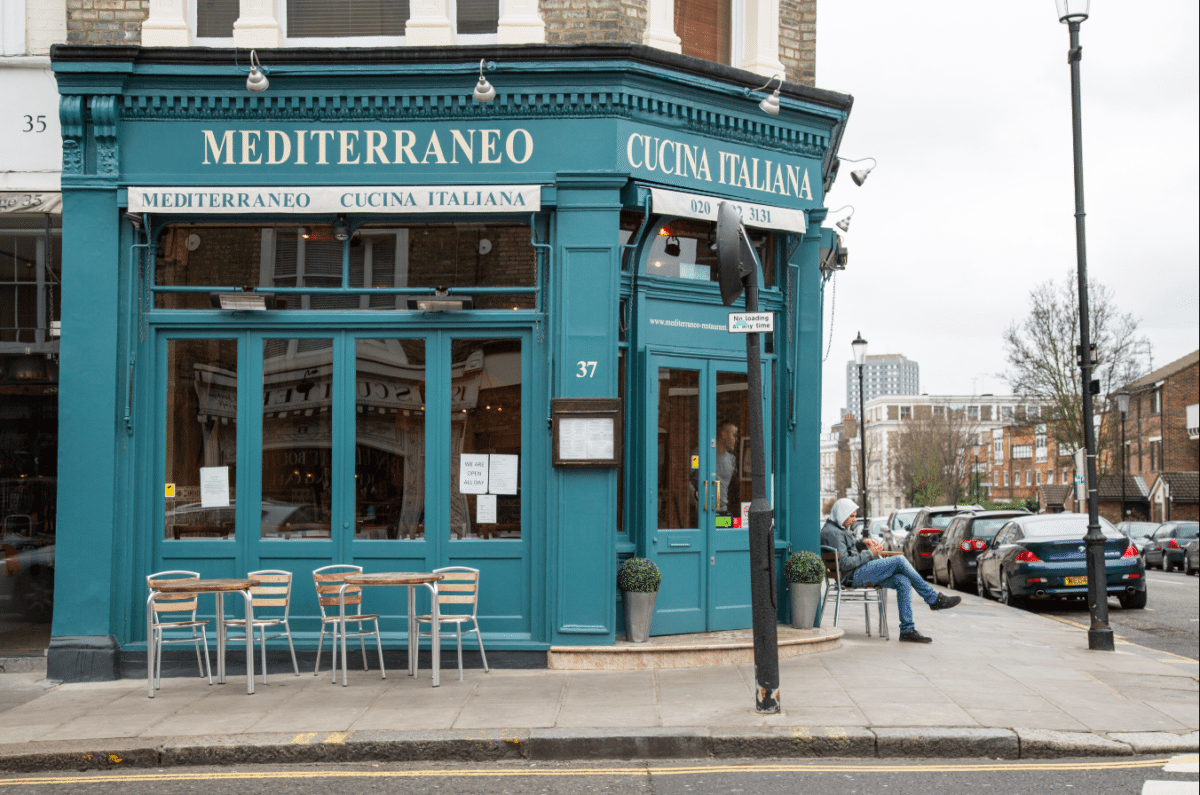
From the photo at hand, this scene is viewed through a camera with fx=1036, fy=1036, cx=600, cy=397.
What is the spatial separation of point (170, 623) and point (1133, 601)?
15.2m

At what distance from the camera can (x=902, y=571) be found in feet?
38.5

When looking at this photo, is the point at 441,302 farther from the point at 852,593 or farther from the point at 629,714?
the point at 852,593

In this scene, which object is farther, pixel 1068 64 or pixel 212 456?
pixel 1068 64

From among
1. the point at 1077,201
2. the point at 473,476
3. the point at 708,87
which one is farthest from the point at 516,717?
the point at 1077,201

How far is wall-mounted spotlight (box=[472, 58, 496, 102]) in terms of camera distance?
381 inches

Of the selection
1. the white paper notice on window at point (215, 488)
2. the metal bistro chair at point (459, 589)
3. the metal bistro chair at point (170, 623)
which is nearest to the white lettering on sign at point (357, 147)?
the white paper notice on window at point (215, 488)

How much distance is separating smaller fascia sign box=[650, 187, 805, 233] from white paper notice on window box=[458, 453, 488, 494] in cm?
300

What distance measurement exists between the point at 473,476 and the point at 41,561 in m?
4.49

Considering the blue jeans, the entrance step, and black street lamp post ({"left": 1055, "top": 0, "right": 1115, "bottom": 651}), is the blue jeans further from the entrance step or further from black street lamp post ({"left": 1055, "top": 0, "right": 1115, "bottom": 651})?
the entrance step

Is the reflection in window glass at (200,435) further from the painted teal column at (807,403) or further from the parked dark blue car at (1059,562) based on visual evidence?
the parked dark blue car at (1059,562)

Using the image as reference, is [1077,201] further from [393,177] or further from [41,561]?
[41,561]

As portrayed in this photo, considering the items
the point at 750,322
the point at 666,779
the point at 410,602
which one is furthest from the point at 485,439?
the point at 666,779

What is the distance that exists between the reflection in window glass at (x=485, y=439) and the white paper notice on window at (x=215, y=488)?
7.18ft

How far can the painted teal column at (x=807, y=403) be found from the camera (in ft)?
37.2
